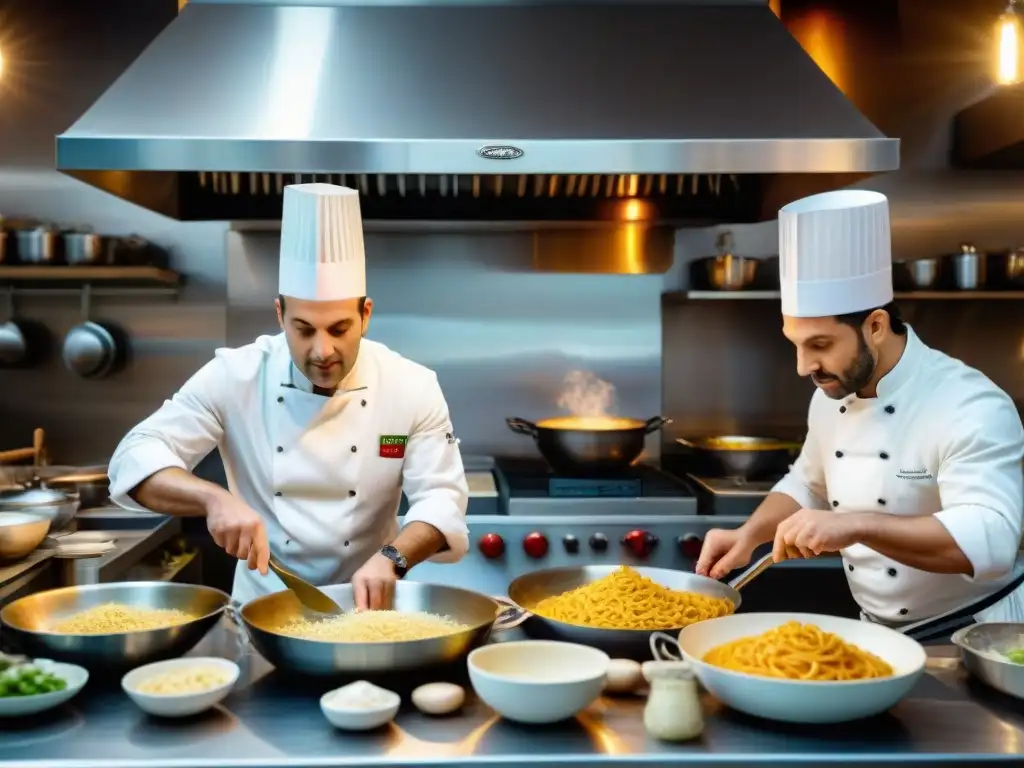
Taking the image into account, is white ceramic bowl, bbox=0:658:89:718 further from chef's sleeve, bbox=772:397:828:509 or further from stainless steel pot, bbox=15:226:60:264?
stainless steel pot, bbox=15:226:60:264

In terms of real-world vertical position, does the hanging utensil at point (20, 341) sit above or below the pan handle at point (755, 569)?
above

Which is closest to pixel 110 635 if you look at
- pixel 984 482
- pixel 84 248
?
pixel 984 482

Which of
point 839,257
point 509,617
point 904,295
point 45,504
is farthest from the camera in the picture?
point 904,295

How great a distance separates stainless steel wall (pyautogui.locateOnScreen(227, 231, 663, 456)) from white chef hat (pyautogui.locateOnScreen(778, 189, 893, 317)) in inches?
80.2

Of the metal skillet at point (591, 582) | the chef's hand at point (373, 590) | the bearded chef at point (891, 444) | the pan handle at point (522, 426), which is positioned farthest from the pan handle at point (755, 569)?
the pan handle at point (522, 426)

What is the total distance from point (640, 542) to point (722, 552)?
1.19 metres

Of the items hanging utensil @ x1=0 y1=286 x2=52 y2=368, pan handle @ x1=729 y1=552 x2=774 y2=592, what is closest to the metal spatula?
pan handle @ x1=729 y1=552 x2=774 y2=592

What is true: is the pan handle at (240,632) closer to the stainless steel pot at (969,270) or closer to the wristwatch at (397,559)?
the wristwatch at (397,559)

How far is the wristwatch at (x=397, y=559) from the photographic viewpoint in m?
2.21

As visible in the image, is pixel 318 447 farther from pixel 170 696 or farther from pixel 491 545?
pixel 170 696

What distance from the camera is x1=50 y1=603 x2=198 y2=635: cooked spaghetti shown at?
178 cm

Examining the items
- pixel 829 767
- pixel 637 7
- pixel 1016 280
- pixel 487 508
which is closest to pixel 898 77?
pixel 1016 280

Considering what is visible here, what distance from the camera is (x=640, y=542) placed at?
3.45 m

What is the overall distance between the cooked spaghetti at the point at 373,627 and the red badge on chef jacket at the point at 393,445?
29.5 inches
